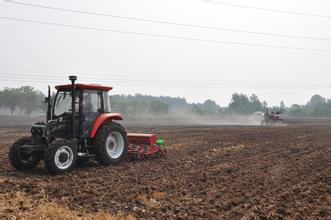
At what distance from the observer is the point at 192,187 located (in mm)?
7656

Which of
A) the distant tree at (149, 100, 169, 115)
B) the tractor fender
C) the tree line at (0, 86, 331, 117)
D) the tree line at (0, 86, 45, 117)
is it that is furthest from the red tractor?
the distant tree at (149, 100, 169, 115)

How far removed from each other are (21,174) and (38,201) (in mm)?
2720

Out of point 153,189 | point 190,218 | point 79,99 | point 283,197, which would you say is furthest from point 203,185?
point 79,99

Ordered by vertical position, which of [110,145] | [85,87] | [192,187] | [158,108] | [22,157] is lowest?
[192,187]

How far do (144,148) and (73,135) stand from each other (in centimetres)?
274

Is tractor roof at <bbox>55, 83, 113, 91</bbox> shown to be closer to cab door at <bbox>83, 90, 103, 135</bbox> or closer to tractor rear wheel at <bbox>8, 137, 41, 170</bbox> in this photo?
cab door at <bbox>83, 90, 103, 135</bbox>

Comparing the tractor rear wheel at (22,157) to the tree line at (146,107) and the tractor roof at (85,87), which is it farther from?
the tree line at (146,107)

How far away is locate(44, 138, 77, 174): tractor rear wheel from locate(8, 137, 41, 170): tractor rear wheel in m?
0.87

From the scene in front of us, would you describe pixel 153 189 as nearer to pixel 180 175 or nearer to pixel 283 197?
pixel 180 175

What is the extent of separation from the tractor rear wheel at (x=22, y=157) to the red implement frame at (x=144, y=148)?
310cm

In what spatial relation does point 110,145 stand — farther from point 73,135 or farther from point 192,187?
point 192,187

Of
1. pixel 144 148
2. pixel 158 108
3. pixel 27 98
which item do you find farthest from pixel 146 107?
pixel 144 148

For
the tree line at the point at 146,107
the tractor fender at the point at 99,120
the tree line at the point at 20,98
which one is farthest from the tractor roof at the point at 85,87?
the tree line at the point at 20,98

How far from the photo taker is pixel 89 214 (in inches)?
225
